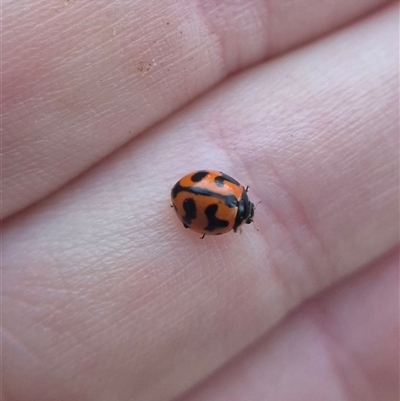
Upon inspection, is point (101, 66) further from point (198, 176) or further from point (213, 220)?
point (213, 220)

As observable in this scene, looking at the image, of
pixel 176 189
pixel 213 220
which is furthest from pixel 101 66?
pixel 213 220

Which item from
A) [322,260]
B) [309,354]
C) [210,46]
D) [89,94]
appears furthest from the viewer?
[309,354]

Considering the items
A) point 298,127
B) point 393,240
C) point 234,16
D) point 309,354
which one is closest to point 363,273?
point 393,240

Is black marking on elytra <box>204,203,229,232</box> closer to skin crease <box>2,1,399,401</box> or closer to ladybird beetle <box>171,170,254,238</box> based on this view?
ladybird beetle <box>171,170,254,238</box>

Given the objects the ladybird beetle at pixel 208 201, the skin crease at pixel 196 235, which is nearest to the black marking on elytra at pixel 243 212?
the ladybird beetle at pixel 208 201

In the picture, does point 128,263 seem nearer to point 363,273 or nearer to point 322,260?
point 322,260

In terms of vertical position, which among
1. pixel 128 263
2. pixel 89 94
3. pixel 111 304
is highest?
pixel 89 94

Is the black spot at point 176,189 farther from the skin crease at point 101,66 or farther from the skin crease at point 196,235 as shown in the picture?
the skin crease at point 101,66

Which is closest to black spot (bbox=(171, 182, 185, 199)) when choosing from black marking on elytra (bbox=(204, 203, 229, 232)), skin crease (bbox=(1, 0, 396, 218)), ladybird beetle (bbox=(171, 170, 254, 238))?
ladybird beetle (bbox=(171, 170, 254, 238))

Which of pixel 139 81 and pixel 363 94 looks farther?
pixel 363 94
